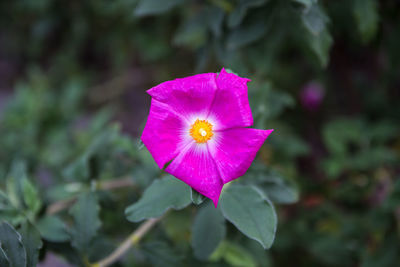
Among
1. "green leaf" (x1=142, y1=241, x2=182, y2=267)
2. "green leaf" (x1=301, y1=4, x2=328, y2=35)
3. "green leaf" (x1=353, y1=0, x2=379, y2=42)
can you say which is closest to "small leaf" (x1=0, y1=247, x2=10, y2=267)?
"green leaf" (x1=142, y1=241, x2=182, y2=267)

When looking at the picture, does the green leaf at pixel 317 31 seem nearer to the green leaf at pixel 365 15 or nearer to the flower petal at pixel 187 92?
the green leaf at pixel 365 15

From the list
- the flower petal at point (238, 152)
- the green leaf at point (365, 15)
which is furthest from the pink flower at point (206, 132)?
the green leaf at point (365, 15)

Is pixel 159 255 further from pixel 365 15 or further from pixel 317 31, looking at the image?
pixel 365 15

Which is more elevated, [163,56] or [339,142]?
[163,56]

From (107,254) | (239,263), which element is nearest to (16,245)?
(107,254)

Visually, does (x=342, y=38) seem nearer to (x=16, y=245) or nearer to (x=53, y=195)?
(x=53, y=195)

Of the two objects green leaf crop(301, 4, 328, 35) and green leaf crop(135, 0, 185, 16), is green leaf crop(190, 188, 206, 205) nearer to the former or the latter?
green leaf crop(301, 4, 328, 35)
